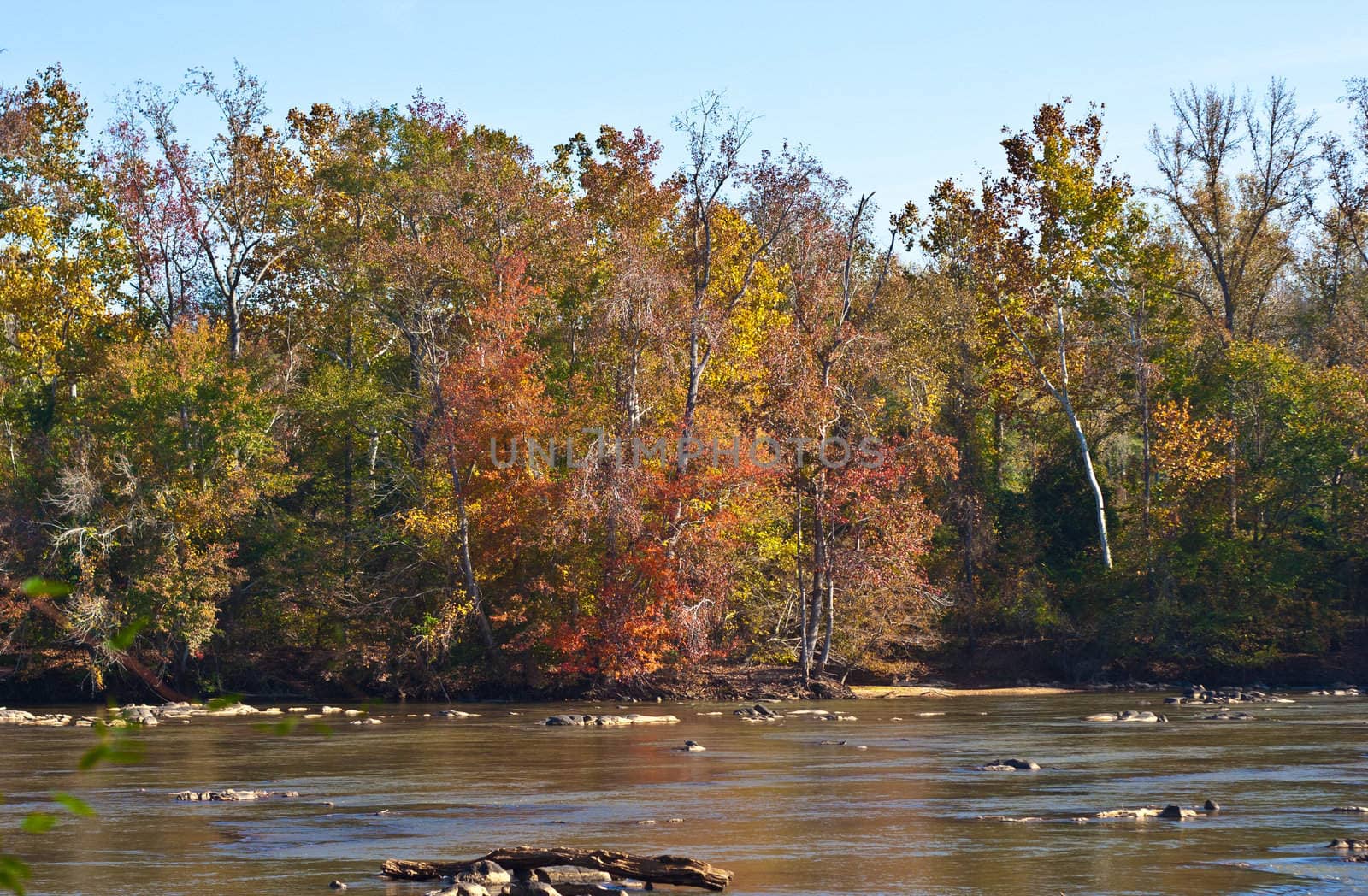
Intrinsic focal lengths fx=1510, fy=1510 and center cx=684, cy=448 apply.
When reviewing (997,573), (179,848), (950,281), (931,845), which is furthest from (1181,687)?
(179,848)

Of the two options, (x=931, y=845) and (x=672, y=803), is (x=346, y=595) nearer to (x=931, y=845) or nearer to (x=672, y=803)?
(x=672, y=803)

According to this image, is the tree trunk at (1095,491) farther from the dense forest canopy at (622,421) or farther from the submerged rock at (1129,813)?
the submerged rock at (1129,813)

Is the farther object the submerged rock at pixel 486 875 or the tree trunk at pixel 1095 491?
the tree trunk at pixel 1095 491

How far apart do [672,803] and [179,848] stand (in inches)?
240

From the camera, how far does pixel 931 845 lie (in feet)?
48.4

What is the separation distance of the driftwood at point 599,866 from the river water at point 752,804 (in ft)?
0.76

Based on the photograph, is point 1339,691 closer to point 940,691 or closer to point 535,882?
point 940,691

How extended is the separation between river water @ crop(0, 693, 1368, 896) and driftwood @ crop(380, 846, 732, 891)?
9.1 inches

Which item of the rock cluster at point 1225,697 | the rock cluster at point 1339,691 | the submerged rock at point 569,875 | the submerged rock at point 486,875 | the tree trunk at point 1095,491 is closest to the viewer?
the submerged rock at point 486,875

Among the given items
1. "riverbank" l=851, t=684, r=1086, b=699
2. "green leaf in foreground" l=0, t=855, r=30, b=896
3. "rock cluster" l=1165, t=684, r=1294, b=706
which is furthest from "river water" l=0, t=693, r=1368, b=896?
"riverbank" l=851, t=684, r=1086, b=699

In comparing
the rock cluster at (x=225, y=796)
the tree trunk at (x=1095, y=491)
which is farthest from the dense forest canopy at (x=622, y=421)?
the rock cluster at (x=225, y=796)

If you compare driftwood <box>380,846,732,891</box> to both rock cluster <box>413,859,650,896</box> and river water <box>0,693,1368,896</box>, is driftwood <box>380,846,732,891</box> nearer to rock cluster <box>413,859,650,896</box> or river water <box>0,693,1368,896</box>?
rock cluster <box>413,859,650,896</box>

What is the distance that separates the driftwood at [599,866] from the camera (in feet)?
40.6

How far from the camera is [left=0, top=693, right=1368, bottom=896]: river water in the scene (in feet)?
43.0
